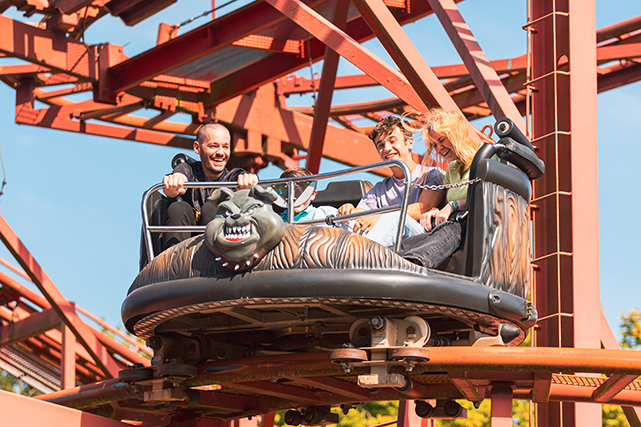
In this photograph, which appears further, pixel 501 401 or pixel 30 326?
pixel 30 326

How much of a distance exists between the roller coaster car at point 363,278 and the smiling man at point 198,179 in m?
0.51

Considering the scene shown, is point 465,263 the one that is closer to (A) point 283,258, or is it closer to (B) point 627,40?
(A) point 283,258

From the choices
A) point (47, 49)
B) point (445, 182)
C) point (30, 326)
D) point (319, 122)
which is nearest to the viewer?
point (445, 182)

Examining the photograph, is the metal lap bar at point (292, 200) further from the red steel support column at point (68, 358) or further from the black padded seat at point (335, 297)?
the red steel support column at point (68, 358)

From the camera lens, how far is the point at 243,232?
5715 millimetres

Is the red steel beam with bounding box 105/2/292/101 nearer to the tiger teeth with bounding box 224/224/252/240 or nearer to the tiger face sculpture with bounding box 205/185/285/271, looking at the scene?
the tiger face sculpture with bounding box 205/185/285/271

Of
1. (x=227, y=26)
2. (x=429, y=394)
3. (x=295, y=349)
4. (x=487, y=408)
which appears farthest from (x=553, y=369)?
(x=487, y=408)

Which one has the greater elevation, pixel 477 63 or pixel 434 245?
pixel 477 63

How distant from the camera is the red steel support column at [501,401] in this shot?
21.3 feet

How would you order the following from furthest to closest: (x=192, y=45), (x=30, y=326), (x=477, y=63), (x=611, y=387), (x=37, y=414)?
(x=30, y=326) → (x=192, y=45) → (x=477, y=63) → (x=37, y=414) → (x=611, y=387)

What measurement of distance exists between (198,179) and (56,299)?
7625 millimetres

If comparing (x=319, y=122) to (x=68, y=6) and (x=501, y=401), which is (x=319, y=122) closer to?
(x=68, y=6)

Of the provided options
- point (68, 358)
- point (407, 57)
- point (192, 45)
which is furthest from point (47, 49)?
point (407, 57)

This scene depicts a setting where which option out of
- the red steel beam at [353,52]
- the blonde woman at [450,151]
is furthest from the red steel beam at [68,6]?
the blonde woman at [450,151]
